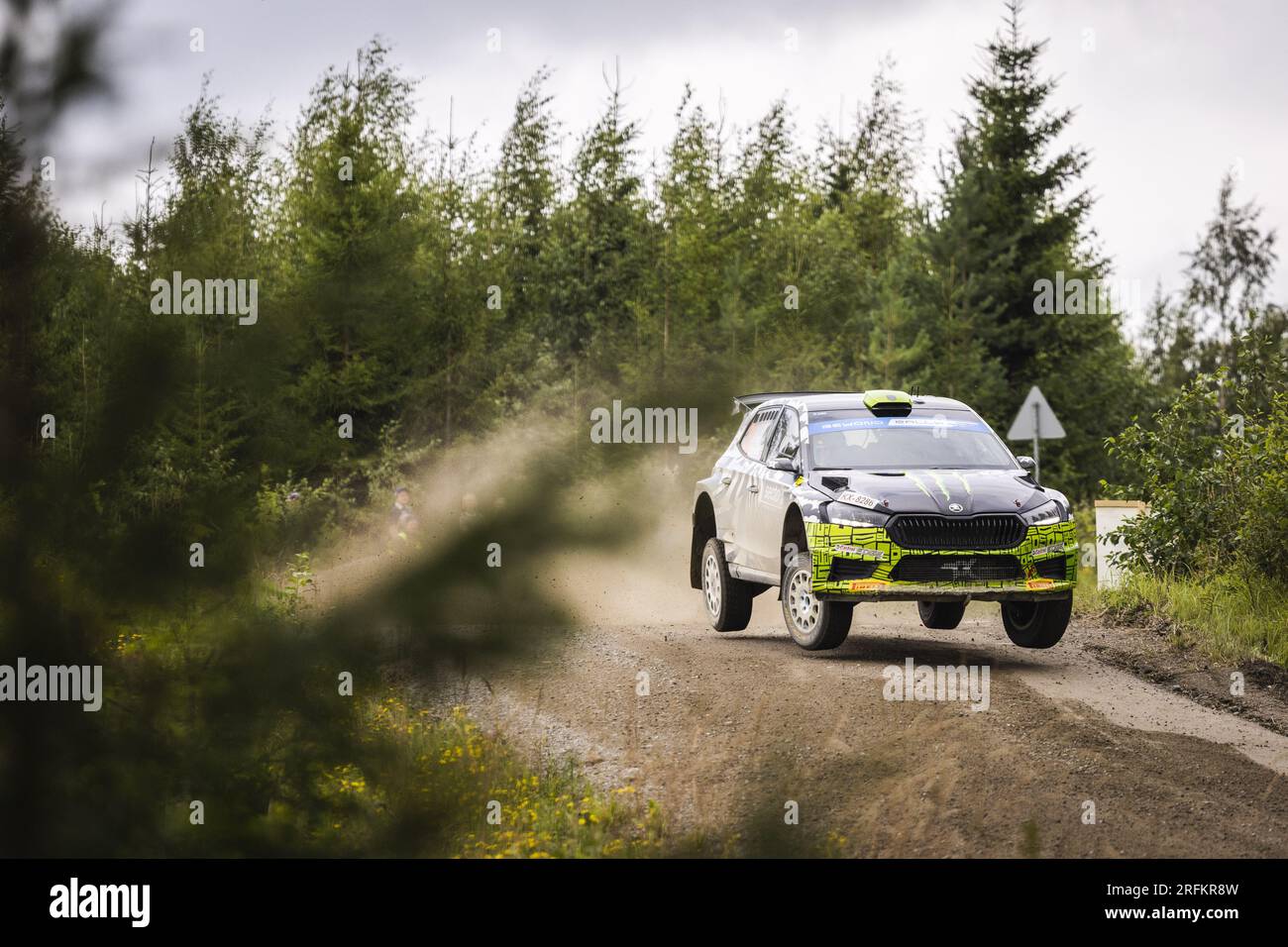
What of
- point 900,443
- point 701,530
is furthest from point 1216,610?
point 701,530

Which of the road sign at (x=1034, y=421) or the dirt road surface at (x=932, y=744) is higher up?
the road sign at (x=1034, y=421)

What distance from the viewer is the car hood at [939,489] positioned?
9.95 meters

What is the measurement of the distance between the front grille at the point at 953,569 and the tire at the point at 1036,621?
39.9 inches

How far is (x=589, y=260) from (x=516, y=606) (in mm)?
34146

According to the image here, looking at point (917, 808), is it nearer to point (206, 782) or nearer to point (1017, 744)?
point (1017, 744)

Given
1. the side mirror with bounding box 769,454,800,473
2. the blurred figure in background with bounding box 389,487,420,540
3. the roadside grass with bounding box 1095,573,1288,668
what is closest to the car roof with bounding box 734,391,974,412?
the side mirror with bounding box 769,454,800,473

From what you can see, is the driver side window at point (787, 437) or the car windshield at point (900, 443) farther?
the driver side window at point (787, 437)

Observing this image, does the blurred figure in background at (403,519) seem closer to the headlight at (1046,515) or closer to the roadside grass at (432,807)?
the roadside grass at (432,807)

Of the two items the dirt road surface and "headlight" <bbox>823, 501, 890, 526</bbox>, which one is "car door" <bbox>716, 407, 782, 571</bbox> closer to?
the dirt road surface

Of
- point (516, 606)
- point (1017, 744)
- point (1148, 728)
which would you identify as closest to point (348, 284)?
point (516, 606)

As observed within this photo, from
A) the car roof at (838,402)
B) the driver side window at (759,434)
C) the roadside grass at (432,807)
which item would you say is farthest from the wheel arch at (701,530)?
the roadside grass at (432,807)

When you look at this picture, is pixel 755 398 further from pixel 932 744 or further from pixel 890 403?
pixel 890 403

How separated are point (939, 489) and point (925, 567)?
0.63m

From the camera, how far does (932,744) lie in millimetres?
8602
